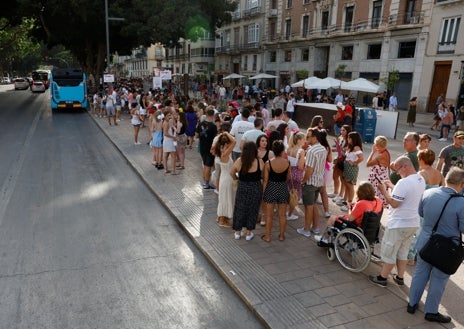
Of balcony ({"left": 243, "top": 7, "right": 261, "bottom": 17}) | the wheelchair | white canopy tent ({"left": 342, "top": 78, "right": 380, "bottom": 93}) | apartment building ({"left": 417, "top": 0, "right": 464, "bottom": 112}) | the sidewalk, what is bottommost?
the sidewalk

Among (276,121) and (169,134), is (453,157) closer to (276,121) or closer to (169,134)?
(276,121)

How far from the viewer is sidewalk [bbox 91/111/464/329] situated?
4.12 meters

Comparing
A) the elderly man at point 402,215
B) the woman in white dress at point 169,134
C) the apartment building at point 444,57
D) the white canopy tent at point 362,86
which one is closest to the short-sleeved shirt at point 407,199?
the elderly man at point 402,215

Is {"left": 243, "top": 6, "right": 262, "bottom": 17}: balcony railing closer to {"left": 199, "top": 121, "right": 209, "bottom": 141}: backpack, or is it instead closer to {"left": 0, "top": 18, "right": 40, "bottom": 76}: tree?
{"left": 0, "top": 18, "right": 40, "bottom": 76}: tree

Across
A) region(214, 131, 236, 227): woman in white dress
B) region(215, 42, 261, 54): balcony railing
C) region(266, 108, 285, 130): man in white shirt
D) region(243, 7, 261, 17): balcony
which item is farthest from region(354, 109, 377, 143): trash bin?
region(243, 7, 261, 17): balcony

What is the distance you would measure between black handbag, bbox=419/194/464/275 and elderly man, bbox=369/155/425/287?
0.58 meters

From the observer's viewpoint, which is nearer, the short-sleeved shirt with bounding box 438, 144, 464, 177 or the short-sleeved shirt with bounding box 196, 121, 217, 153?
the short-sleeved shirt with bounding box 438, 144, 464, 177

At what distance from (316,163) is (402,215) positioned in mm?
1683

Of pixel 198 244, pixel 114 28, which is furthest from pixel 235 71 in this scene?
pixel 198 244

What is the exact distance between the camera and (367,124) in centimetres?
1504

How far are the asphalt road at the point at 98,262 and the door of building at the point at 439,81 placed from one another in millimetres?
24614

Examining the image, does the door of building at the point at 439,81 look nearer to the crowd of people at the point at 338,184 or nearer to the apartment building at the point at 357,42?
Result: the apartment building at the point at 357,42

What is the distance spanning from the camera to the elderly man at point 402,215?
4.37m

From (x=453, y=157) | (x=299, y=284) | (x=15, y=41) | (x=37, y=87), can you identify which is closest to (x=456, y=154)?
(x=453, y=157)
